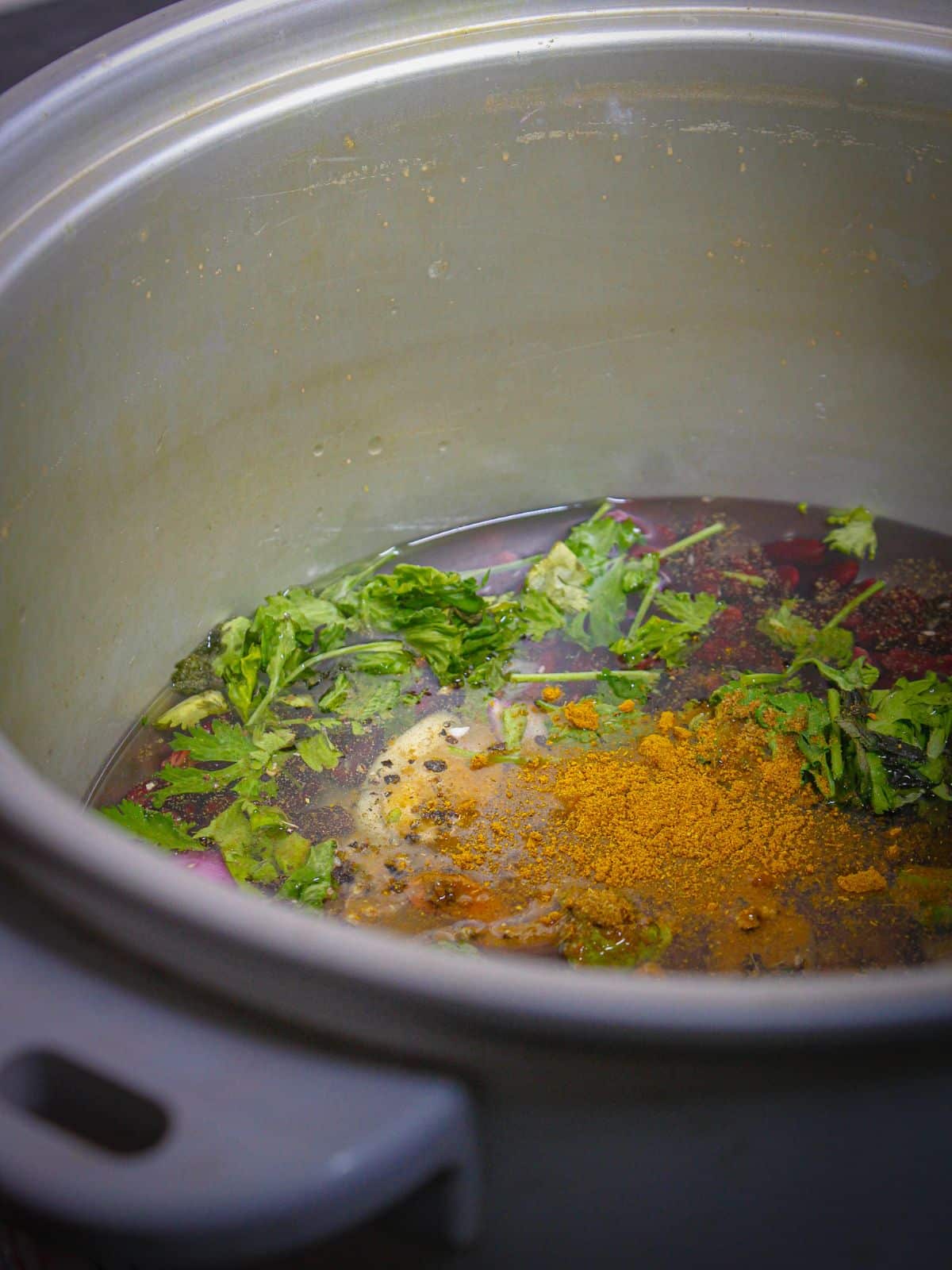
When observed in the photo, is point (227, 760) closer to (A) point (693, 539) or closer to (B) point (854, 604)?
(A) point (693, 539)

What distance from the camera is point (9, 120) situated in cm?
120

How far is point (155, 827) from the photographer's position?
1401 millimetres

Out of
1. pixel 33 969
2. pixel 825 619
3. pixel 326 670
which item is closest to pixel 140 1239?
pixel 33 969

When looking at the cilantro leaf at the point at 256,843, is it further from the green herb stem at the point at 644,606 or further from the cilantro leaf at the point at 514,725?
the green herb stem at the point at 644,606

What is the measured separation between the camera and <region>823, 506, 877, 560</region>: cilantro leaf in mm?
1761

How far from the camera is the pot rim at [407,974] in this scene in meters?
0.56

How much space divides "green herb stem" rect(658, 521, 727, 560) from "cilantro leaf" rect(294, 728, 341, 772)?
551 mm

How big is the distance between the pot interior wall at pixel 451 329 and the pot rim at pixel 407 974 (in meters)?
0.72

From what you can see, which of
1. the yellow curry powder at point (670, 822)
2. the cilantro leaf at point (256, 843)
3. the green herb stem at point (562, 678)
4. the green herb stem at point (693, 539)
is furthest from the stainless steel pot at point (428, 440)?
the yellow curry powder at point (670, 822)

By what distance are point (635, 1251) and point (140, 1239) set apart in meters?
0.28

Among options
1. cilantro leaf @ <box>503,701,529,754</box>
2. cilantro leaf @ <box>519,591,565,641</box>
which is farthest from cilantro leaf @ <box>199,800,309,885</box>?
cilantro leaf @ <box>519,591,565,641</box>

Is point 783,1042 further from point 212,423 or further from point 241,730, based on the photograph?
point 212,423

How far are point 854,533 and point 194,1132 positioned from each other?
1415mm

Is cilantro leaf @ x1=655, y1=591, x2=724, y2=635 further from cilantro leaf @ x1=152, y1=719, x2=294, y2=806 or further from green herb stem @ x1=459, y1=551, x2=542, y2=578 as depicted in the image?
cilantro leaf @ x1=152, y1=719, x2=294, y2=806
